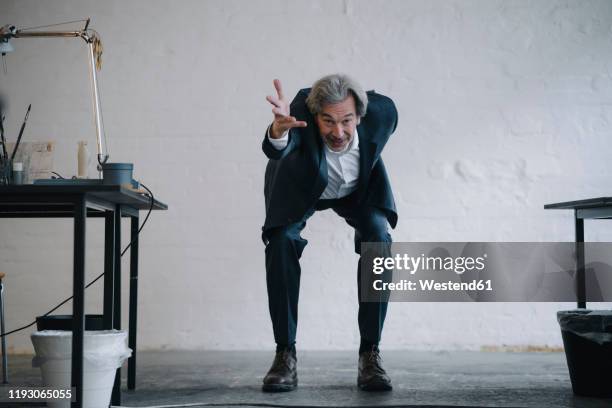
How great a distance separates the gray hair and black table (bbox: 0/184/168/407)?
65cm

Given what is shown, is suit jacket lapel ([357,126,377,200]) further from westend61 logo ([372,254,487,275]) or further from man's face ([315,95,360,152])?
westend61 logo ([372,254,487,275])

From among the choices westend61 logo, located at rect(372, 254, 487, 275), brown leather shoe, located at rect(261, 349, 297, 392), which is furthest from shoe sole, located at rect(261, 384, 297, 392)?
westend61 logo, located at rect(372, 254, 487, 275)

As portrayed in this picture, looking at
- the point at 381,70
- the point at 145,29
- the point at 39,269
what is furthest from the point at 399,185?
the point at 39,269

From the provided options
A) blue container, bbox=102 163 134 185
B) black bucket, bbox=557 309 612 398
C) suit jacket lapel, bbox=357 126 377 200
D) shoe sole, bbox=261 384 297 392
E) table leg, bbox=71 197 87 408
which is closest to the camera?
table leg, bbox=71 197 87 408

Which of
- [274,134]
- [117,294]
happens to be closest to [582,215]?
[274,134]

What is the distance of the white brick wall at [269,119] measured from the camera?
4.07 m

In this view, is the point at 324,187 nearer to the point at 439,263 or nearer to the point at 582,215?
the point at 582,215

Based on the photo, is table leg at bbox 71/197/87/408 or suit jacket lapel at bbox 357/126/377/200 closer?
table leg at bbox 71/197/87/408

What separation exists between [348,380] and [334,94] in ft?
3.61

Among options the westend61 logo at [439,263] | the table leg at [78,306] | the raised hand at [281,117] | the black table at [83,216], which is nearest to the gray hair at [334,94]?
the raised hand at [281,117]

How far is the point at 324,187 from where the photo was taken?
8.48 feet

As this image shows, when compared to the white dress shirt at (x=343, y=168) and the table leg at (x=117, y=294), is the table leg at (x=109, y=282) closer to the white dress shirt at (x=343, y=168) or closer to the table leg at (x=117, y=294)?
the table leg at (x=117, y=294)

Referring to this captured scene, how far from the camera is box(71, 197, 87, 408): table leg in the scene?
6.07 ft

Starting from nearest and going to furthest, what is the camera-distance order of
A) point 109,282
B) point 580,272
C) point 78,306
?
point 78,306 < point 109,282 < point 580,272
